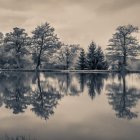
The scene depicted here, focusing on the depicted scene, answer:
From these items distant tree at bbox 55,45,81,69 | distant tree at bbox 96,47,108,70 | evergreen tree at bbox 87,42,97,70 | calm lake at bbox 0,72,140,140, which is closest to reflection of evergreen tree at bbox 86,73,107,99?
calm lake at bbox 0,72,140,140

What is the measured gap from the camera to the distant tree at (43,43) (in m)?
70.3

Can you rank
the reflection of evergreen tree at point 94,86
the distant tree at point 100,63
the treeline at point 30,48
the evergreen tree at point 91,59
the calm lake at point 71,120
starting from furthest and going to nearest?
the treeline at point 30,48, the evergreen tree at point 91,59, the distant tree at point 100,63, the reflection of evergreen tree at point 94,86, the calm lake at point 71,120

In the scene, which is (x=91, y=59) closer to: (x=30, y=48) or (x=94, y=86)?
(x=30, y=48)

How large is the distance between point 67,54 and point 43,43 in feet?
43.7

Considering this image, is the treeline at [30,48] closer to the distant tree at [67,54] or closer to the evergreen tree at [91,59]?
the evergreen tree at [91,59]

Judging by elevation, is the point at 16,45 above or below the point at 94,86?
above

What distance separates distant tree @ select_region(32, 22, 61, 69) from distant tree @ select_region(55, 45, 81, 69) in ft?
32.6

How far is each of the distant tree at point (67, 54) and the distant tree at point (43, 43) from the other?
9944mm

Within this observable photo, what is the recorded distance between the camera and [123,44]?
66750mm

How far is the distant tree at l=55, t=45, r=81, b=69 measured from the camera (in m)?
83.3

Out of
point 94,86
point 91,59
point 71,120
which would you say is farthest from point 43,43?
point 71,120

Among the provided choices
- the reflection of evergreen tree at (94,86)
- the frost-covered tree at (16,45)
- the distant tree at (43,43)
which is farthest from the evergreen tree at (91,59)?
the reflection of evergreen tree at (94,86)

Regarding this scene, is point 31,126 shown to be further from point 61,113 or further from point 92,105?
point 92,105

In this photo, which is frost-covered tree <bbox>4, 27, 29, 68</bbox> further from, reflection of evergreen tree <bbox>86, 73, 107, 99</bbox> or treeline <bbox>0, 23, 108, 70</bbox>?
reflection of evergreen tree <bbox>86, 73, 107, 99</bbox>
